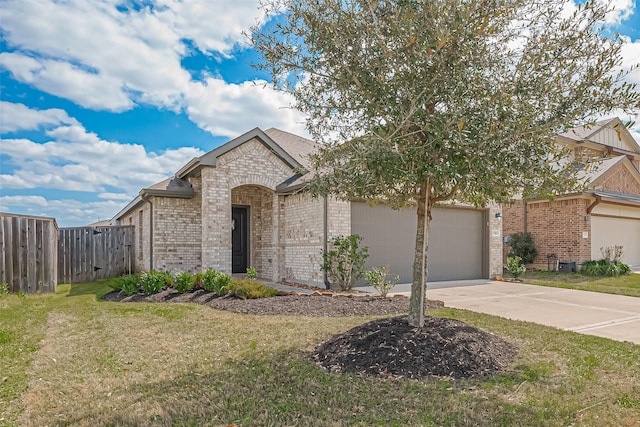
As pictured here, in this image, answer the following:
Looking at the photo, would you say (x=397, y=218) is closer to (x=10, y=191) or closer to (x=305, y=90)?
(x=305, y=90)

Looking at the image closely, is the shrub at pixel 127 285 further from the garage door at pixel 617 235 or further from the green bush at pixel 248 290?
the garage door at pixel 617 235

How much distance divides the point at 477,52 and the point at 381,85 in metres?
0.98

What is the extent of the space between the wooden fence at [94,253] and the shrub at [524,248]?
14.6 metres

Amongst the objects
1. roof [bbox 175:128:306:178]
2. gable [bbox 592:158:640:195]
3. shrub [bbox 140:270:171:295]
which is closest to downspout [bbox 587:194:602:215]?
gable [bbox 592:158:640:195]

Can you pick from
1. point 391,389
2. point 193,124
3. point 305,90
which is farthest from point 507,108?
point 193,124

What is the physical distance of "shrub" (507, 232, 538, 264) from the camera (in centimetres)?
1653

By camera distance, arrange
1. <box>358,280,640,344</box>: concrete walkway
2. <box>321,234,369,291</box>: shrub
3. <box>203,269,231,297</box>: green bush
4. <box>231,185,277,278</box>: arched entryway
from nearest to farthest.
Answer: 1. <box>358,280,640,344</box>: concrete walkway
2. <box>203,269,231,297</box>: green bush
3. <box>321,234,369,291</box>: shrub
4. <box>231,185,277,278</box>: arched entryway

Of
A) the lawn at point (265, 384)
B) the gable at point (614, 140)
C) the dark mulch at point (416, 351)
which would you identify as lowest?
the lawn at point (265, 384)

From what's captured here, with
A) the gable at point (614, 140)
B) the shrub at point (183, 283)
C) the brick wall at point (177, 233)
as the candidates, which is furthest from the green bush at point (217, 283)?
the gable at point (614, 140)

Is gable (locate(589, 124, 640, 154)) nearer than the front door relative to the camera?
No

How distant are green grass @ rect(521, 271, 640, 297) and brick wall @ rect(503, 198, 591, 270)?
103 centimetres

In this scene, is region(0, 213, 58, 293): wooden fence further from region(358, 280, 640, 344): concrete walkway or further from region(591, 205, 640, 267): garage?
region(591, 205, 640, 267): garage

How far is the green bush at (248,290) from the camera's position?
29.0 ft

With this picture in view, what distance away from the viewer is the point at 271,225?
1383cm
